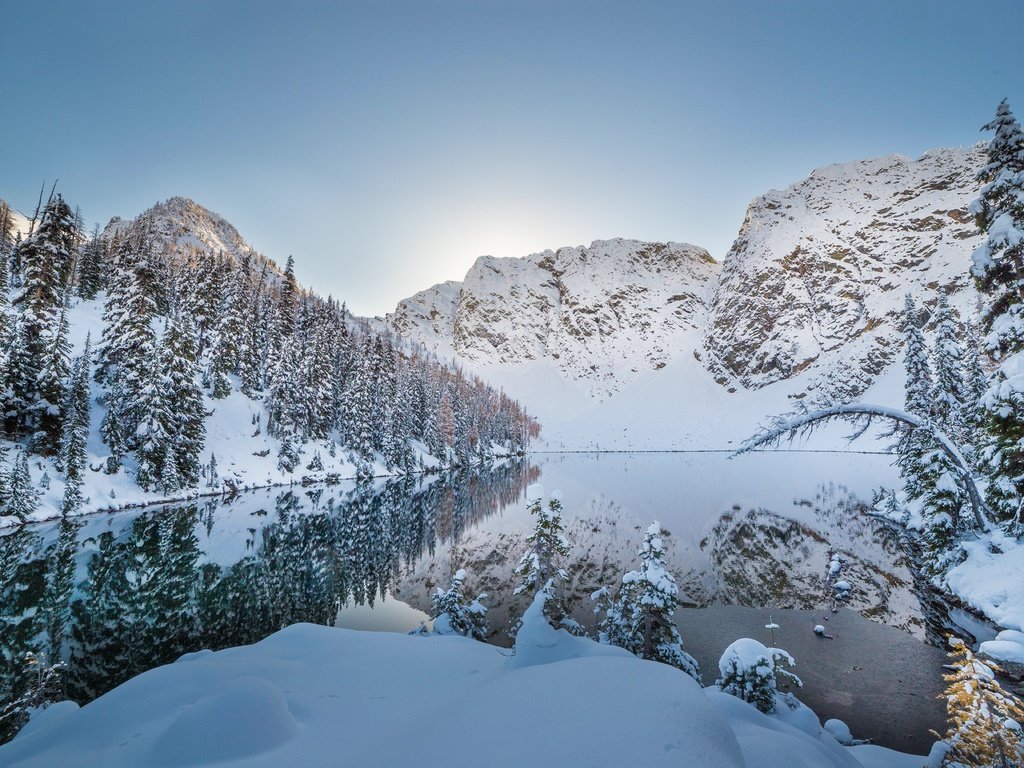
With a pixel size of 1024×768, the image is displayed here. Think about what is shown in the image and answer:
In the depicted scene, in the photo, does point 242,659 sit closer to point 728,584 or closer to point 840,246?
point 728,584

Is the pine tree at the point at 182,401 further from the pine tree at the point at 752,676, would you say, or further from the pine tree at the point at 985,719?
the pine tree at the point at 985,719

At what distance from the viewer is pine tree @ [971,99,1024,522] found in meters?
9.89

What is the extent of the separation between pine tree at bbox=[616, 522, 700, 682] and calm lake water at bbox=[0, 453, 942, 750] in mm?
2779

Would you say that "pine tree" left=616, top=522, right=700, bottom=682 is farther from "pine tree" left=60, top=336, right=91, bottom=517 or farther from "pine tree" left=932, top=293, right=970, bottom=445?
"pine tree" left=60, top=336, right=91, bottom=517

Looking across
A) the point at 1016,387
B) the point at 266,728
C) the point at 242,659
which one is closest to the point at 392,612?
the point at 242,659

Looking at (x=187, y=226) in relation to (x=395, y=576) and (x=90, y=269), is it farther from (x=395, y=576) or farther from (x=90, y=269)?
(x=395, y=576)

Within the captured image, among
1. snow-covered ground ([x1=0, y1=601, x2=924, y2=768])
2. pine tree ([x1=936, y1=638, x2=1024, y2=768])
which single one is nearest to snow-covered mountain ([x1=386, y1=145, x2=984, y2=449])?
pine tree ([x1=936, y1=638, x2=1024, y2=768])

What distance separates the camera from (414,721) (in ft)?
13.8

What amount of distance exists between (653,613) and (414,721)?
318 inches

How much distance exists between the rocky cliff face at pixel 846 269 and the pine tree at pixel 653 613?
139 metres

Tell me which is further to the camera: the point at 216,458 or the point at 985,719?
the point at 216,458

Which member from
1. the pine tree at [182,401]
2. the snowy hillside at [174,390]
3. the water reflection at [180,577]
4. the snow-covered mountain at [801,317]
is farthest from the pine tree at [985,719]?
the snow-covered mountain at [801,317]

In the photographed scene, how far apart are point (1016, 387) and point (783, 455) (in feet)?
344

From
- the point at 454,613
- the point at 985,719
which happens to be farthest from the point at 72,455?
the point at 985,719
